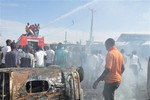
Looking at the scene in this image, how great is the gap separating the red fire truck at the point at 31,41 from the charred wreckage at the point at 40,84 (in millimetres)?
9527

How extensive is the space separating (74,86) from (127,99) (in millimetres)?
4127

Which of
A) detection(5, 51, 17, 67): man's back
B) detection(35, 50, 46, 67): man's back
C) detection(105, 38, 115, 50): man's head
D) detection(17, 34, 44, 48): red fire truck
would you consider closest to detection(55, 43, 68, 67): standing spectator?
detection(35, 50, 46, 67): man's back

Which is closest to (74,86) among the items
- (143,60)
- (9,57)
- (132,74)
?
(9,57)

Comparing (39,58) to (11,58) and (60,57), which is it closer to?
(60,57)

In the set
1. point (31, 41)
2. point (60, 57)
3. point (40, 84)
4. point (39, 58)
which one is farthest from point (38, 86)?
point (31, 41)

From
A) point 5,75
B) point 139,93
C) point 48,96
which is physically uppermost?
point 5,75

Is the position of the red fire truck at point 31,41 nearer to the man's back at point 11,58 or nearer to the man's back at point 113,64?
the man's back at point 11,58

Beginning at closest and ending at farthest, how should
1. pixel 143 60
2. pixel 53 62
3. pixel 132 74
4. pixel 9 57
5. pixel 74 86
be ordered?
pixel 74 86, pixel 9 57, pixel 53 62, pixel 132 74, pixel 143 60

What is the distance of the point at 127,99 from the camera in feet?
29.8

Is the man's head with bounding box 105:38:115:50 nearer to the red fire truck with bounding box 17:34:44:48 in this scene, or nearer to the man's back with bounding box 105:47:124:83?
the man's back with bounding box 105:47:124:83

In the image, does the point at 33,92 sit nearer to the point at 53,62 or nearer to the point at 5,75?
the point at 5,75

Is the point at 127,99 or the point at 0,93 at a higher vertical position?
the point at 0,93

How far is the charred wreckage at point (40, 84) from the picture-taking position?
471cm

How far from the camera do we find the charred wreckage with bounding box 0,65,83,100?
4711mm
